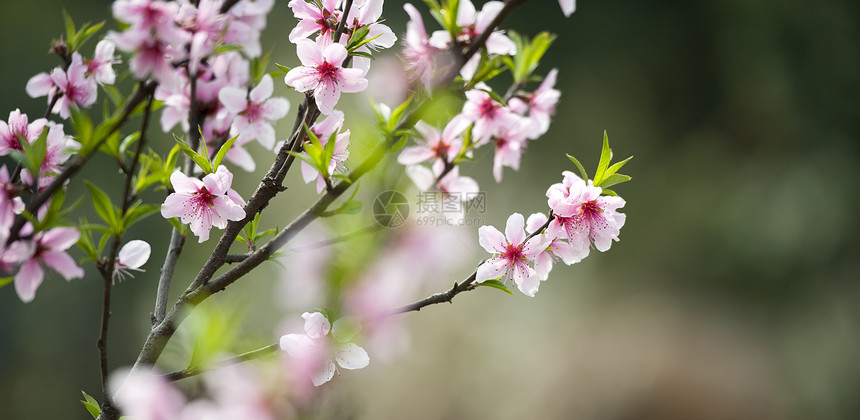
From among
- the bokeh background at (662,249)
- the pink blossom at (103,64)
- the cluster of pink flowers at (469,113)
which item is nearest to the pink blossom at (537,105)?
the cluster of pink flowers at (469,113)

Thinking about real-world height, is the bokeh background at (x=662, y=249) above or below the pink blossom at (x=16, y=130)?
below

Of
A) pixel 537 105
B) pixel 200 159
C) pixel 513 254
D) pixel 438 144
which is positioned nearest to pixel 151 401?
pixel 200 159

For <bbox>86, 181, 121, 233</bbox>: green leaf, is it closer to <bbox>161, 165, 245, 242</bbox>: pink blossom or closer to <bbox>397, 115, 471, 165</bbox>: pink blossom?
<bbox>161, 165, 245, 242</bbox>: pink blossom

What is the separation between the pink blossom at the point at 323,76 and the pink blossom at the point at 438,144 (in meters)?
0.15

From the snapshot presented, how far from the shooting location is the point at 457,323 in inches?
129

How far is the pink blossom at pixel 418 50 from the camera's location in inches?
26.3

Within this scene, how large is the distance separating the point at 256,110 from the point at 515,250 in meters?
0.31

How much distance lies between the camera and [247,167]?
27.7 inches

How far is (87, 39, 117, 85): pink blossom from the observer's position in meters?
0.59

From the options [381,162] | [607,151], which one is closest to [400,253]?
[381,162]

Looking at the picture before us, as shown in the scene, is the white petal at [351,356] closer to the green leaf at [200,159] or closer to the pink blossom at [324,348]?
the pink blossom at [324,348]

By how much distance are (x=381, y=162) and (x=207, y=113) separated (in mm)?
213

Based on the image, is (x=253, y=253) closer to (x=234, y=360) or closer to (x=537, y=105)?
(x=234, y=360)

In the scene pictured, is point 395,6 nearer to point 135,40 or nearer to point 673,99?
point 673,99
